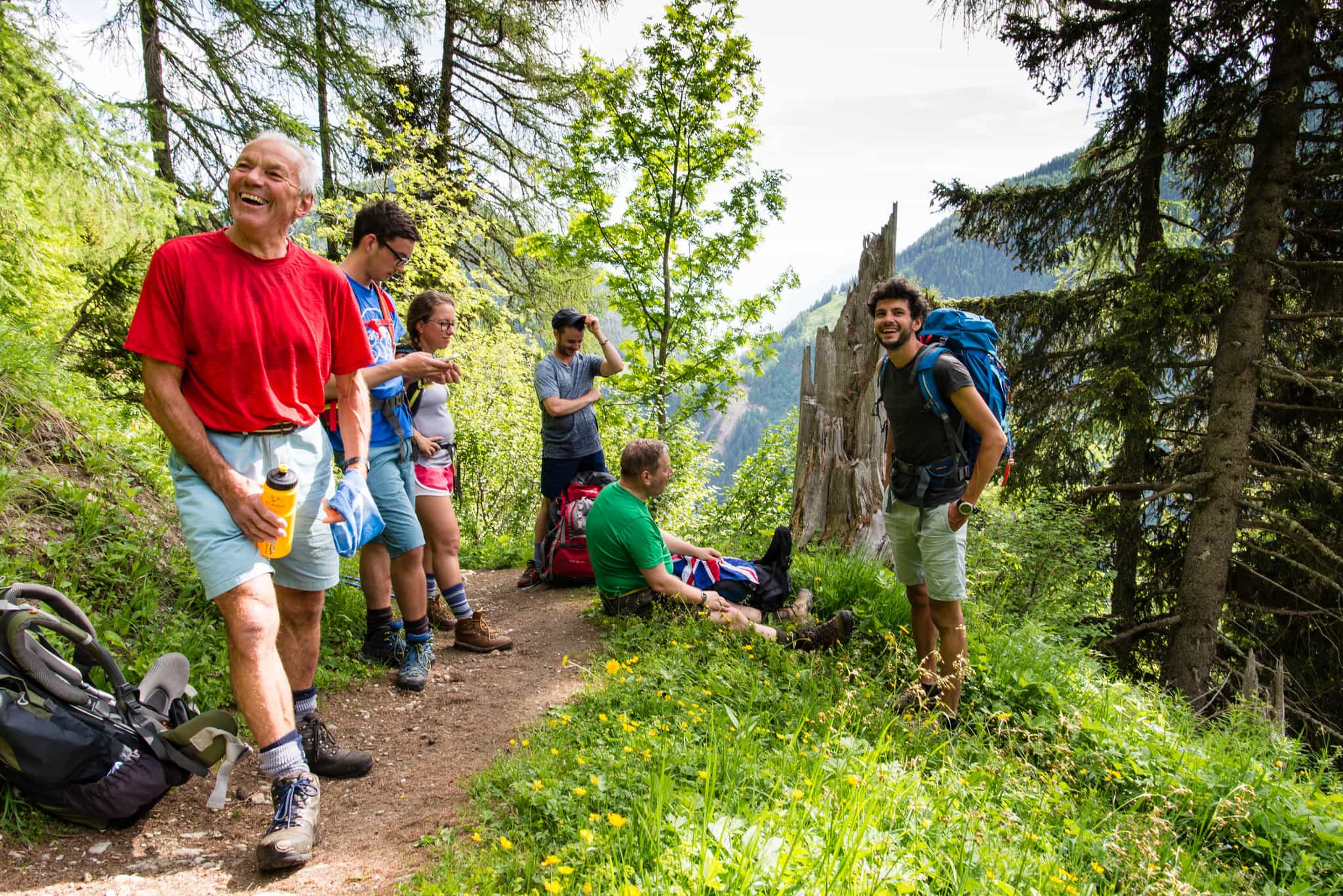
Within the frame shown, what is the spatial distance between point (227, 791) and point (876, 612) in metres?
3.70

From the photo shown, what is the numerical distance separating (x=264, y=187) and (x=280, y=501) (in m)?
1.05

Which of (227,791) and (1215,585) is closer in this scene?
(227,791)

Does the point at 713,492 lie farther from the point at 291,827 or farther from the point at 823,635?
the point at 291,827

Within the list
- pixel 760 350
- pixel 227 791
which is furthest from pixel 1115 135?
pixel 227 791

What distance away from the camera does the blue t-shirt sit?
135 inches

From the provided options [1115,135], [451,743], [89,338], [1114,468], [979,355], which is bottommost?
[451,743]

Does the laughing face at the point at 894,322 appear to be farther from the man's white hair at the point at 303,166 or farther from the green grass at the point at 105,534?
the green grass at the point at 105,534

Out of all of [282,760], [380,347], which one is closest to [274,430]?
[282,760]

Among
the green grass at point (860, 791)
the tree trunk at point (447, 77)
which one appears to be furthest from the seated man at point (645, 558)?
the tree trunk at point (447, 77)

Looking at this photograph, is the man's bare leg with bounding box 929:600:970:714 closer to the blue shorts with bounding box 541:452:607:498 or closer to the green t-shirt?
the green t-shirt

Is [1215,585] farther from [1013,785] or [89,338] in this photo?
[89,338]

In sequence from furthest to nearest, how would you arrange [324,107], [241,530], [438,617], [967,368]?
1. [324,107]
2. [438,617]
3. [967,368]
4. [241,530]

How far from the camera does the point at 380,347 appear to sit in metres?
3.49

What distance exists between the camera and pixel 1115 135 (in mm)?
8477
